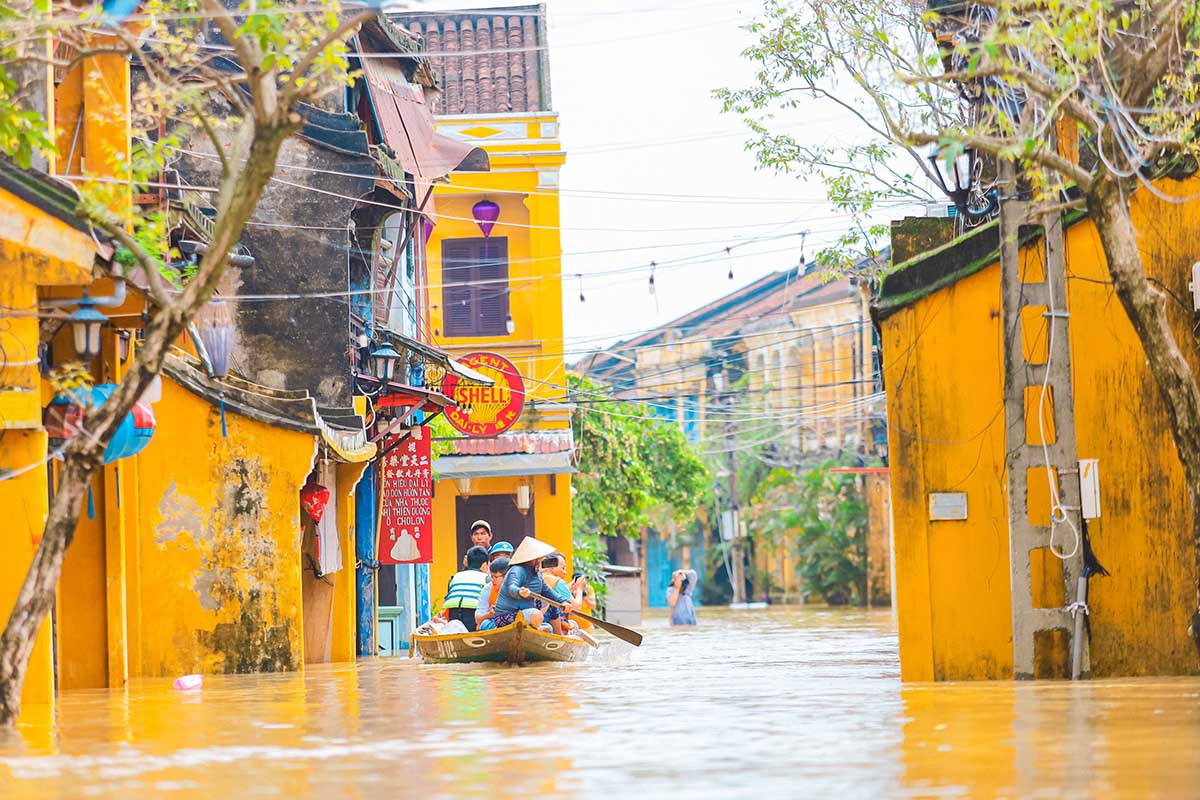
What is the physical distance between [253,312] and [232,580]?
5.04 meters

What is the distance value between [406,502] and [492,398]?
145 inches

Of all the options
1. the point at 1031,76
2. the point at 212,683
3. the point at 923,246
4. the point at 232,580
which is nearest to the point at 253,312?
the point at 232,580

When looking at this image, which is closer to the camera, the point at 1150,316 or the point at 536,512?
the point at 1150,316

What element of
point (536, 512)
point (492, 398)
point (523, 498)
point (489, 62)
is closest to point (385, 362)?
point (492, 398)

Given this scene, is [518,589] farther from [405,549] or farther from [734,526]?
[734,526]

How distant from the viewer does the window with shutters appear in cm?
3644

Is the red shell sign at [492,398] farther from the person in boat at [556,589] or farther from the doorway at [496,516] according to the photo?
the person in boat at [556,589]

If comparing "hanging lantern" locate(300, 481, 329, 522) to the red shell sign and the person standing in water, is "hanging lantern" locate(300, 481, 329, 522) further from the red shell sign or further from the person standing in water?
the person standing in water

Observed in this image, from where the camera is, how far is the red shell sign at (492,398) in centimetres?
2972

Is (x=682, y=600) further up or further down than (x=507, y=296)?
further down

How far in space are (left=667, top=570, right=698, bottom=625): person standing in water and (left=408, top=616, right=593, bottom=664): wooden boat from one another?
20201 millimetres

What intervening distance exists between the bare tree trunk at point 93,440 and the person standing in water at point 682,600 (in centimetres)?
2959

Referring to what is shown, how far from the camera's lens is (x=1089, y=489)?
48.4ft

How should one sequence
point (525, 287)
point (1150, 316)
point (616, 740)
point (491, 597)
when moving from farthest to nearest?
1. point (525, 287)
2. point (491, 597)
3. point (1150, 316)
4. point (616, 740)
